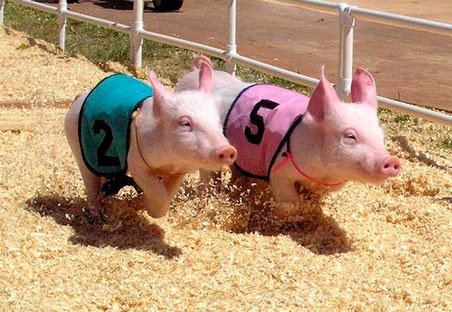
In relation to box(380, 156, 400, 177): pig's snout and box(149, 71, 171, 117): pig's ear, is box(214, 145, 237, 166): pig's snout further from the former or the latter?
box(380, 156, 400, 177): pig's snout

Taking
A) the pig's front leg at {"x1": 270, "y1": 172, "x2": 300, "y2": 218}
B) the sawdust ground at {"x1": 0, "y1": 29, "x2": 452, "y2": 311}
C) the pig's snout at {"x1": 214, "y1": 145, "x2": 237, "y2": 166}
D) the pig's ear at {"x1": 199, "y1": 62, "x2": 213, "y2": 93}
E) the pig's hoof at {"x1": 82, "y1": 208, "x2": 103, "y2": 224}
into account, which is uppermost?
the pig's ear at {"x1": 199, "y1": 62, "x2": 213, "y2": 93}

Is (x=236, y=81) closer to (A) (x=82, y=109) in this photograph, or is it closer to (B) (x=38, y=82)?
(A) (x=82, y=109)

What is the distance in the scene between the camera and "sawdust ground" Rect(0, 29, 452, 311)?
17.1 feet

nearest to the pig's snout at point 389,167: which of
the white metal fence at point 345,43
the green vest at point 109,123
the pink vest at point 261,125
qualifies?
the pink vest at point 261,125

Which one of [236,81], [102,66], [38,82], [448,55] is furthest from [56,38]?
[236,81]

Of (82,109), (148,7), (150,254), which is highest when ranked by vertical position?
(82,109)

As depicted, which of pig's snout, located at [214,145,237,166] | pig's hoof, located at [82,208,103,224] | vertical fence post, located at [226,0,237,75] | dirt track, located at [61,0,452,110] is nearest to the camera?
pig's snout, located at [214,145,237,166]

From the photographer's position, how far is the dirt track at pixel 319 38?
1145cm

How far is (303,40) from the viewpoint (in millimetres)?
14016

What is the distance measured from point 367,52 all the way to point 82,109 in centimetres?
734

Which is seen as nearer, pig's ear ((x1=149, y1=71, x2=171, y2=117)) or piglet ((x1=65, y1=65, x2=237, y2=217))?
piglet ((x1=65, y1=65, x2=237, y2=217))

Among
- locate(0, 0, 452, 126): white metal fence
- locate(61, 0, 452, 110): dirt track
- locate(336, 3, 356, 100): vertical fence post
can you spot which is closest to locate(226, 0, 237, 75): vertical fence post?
locate(0, 0, 452, 126): white metal fence

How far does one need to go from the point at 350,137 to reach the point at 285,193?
567mm

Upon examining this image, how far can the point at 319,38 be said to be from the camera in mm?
14164
